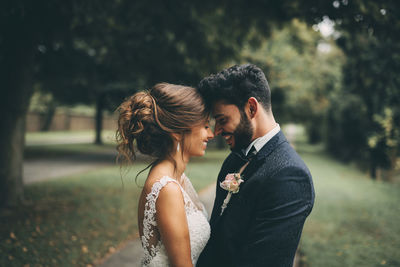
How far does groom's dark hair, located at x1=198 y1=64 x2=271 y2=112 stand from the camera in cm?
203

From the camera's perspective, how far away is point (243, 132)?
6.93ft

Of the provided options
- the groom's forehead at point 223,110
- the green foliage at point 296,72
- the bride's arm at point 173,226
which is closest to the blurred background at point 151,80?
the bride's arm at point 173,226

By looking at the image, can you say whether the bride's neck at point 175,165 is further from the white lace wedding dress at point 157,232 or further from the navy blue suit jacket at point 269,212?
the navy blue suit jacket at point 269,212

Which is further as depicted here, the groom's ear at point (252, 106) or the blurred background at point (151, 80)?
the blurred background at point (151, 80)

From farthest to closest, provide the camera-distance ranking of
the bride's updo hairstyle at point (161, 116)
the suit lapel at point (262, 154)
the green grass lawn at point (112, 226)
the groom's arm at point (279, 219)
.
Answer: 1. the green grass lawn at point (112, 226)
2. the bride's updo hairstyle at point (161, 116)
3. the suit lapel at point (262, 154)
4. the groom's arm at point (279, 219)

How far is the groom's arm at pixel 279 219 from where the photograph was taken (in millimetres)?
1729

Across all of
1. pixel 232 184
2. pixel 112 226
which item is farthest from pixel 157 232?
pixel 112 226

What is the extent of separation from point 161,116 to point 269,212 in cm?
101

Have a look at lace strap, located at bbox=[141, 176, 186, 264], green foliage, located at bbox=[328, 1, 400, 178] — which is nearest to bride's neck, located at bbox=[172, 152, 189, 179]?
lace strap, located at bbox=[141, 176, 186, 264]

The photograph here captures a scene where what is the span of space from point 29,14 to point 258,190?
628 centimetres

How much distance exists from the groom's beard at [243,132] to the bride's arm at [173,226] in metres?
0.54

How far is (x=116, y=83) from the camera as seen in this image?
16.5 m

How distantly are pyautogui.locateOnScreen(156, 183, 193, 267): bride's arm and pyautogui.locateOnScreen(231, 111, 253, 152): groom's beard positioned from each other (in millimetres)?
545

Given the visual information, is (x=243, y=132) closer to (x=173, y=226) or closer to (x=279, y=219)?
(x=279, y=219)
